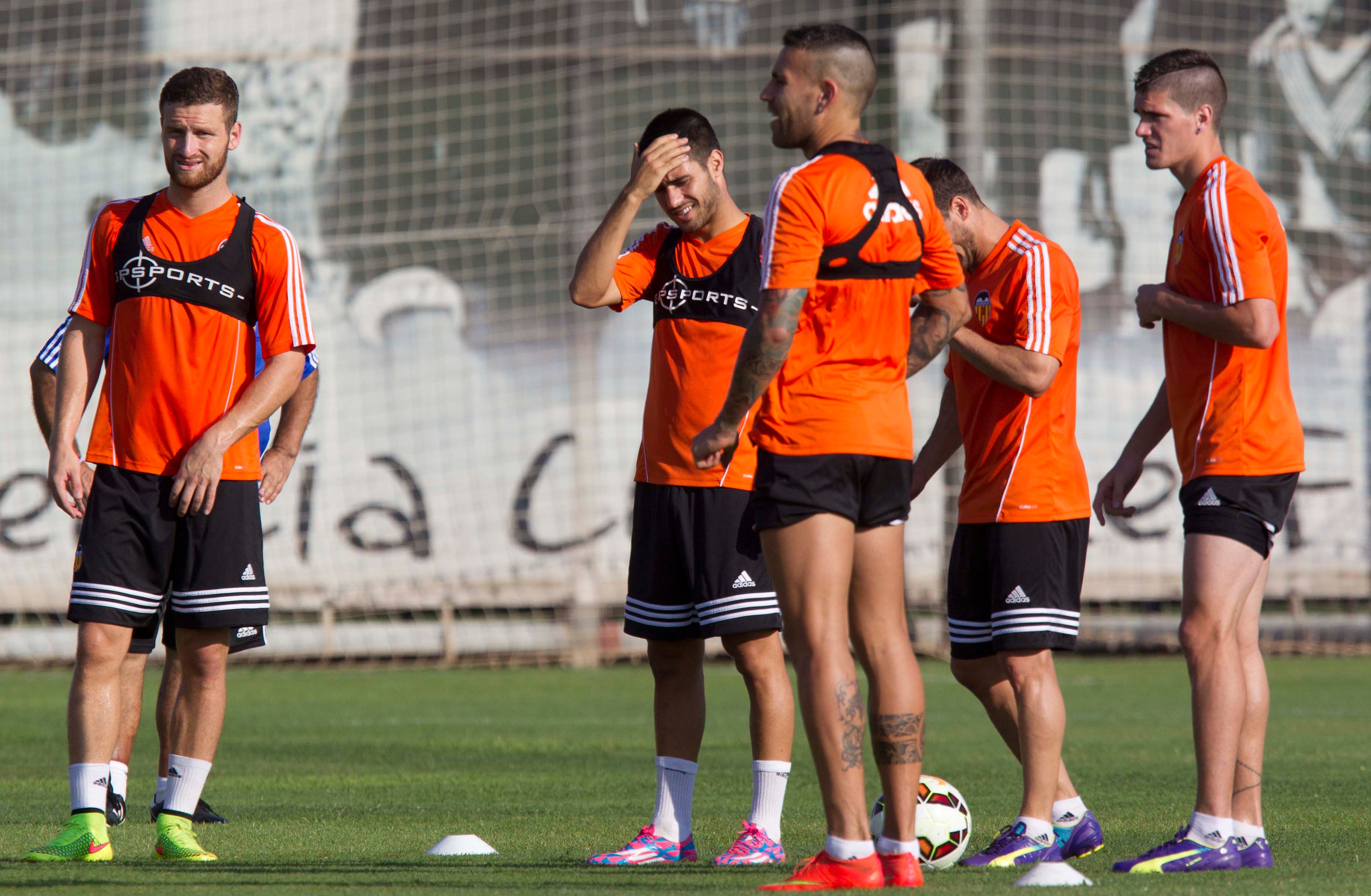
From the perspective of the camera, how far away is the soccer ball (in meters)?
4.88

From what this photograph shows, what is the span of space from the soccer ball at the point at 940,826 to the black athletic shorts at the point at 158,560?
2079 millimetres

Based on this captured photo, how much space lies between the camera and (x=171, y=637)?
577 centimetres

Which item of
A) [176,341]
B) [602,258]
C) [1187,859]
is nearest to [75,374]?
[176,341]

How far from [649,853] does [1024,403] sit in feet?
5.82

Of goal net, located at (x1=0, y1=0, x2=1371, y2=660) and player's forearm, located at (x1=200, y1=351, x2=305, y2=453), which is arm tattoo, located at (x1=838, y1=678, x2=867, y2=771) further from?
goal net, located at (x1=0, y1=0, x2=1371, y2=660)

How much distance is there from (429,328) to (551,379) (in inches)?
46.5

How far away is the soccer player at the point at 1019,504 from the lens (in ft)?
15.7

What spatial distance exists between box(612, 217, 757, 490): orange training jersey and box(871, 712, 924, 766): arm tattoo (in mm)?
1308

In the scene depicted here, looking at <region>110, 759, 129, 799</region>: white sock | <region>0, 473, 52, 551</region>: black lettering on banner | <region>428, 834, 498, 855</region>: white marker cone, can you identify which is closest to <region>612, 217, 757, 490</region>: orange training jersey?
<region>428, 834, 498, 855</region>: white marker cone

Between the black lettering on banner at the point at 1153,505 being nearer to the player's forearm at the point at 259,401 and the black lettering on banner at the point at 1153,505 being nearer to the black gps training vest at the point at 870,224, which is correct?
the player's forearm at the point at 259,401

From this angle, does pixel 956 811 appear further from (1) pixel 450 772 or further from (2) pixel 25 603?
(2) pixel 25 603

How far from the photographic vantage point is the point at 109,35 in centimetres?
1471

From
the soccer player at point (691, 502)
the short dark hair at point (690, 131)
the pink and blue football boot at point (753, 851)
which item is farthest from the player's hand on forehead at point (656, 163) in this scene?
the pink and blue football boot at point (753, 851)

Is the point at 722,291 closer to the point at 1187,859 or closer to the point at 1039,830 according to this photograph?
the point at 1039,830
